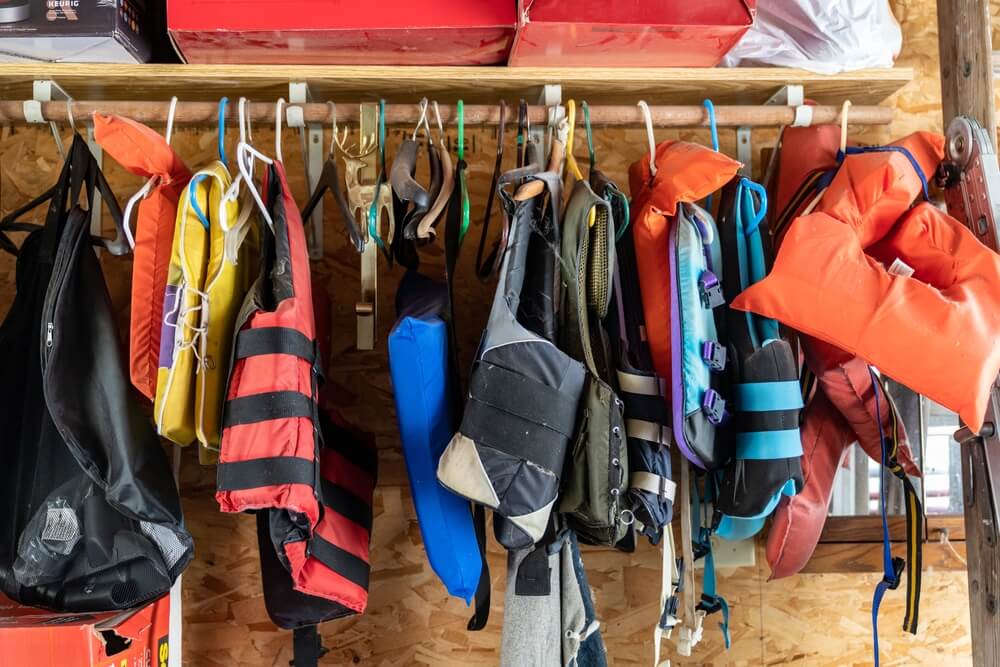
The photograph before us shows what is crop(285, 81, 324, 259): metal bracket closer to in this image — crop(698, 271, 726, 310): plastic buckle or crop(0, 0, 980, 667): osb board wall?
crop(0, 0, 980, 667): osb board wall

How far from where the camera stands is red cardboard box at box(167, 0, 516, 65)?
52.1 inches

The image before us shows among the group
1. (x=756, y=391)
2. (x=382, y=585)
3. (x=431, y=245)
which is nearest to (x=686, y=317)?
(x=756, y=391)

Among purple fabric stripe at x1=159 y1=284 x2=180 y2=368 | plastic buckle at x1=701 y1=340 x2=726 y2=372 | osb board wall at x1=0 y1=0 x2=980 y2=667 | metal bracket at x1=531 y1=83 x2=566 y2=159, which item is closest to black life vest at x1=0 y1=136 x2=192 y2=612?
purple fabric stripe at x1=159 y1=284 x2=180 y2=368

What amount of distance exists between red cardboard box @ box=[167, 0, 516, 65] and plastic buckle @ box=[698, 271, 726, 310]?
1.77 feet

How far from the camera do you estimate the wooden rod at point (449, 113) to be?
4.58 ft

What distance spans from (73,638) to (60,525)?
6.8 inches

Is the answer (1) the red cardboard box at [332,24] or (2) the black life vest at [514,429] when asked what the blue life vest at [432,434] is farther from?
(1) the red cardboard box at [332,24]

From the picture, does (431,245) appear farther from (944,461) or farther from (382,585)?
(944,461)

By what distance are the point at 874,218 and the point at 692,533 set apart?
642 millimetres

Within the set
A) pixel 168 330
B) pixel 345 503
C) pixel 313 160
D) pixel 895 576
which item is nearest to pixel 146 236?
pixel 168 330

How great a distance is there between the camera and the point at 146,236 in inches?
49.2

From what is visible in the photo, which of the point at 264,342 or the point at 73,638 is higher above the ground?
the point at 264,342

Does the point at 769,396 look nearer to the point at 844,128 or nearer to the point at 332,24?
the point at 844,128

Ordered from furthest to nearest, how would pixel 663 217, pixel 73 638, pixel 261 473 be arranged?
pixel 663 217, pixel 73 638, pixel 261 473
